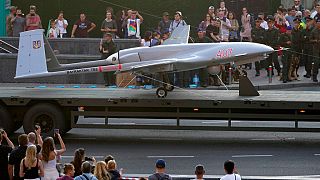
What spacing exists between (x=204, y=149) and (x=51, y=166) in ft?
22.5

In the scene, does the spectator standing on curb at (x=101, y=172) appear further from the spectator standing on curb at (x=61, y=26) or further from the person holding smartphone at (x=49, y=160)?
the spectator standing on curb at (x=61, y=26)

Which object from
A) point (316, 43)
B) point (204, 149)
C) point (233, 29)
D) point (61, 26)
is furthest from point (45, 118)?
point (61, 26)

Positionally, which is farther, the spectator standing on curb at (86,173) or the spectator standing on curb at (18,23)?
the spectator standing on curb at (18,23)

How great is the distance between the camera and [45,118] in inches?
815

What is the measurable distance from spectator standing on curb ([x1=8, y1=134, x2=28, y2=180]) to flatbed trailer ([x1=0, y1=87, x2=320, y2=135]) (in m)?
6.37

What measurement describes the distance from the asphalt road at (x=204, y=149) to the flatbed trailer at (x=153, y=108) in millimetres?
479

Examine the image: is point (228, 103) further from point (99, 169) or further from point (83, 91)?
point (99, 169)

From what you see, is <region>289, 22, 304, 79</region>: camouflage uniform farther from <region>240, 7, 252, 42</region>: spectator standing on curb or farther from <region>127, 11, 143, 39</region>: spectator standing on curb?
<region>127, 11, 143, 39</region>: spectator standing on curb

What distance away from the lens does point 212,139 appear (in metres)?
21.7

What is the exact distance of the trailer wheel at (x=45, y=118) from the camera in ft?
67.7

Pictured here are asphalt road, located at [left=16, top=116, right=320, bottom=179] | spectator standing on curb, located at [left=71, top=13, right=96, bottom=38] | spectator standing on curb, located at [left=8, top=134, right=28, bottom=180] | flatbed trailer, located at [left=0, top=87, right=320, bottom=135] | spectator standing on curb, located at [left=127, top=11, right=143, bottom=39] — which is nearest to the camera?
spectator standing on curb, located at [left=8, top=134, right=28, bottom=180]

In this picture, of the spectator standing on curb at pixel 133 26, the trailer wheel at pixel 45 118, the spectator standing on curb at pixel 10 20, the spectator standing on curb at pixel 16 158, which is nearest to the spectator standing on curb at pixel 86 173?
the spectator standing on curb at pixel 16 158

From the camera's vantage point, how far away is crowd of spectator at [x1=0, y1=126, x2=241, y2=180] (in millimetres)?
12430

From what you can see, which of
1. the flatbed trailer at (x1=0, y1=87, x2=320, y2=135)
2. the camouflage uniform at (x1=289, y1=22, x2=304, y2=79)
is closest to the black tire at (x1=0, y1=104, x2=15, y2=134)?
the flatbed trailer at (x1=0, y1=87, x2=320, y2=135)
